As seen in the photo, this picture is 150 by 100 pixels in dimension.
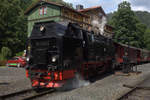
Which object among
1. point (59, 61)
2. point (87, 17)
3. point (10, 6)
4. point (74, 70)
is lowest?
point (74, 70)

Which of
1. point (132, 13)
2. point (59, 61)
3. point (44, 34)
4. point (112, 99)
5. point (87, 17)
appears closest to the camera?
point (112, 99)

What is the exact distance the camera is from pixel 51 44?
8.09 m

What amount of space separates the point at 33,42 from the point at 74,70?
2499mm

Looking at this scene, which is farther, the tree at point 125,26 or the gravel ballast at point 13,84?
the tree at point 125,26

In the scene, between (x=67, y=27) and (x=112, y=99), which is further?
(x=67, y=27)

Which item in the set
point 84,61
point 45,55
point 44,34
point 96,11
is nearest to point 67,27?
point 44,34

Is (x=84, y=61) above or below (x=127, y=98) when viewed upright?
above

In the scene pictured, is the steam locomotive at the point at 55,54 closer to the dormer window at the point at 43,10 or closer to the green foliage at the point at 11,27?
the dormer window at the point at 43,10

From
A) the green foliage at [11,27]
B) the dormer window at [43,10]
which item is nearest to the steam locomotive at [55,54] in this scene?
the dormer window at [43,10]

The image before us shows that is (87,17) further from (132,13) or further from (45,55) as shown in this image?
(45,55)

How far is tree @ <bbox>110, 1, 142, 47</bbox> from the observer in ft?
143

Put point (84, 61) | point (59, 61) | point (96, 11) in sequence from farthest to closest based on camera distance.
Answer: point (96, 11), point (84, 61), point (59, 61)

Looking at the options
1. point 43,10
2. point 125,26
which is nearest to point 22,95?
point 43,10

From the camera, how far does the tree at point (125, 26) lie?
143 ft
